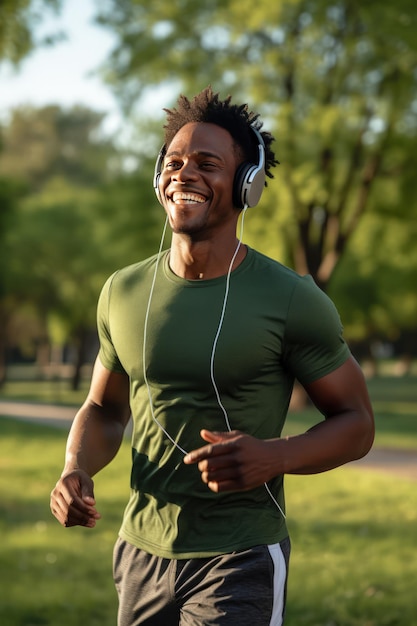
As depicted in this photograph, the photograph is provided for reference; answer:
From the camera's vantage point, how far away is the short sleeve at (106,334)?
3.48m

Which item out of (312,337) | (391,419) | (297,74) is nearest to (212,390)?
(312,337)

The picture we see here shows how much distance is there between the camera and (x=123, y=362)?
3350 millimetres

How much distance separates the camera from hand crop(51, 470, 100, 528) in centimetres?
308

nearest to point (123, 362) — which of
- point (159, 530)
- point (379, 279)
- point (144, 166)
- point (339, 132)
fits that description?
point (159, 530)

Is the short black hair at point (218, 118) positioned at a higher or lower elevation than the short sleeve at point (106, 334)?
higher

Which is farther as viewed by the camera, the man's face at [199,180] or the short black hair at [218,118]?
the short black hair at [218,118]

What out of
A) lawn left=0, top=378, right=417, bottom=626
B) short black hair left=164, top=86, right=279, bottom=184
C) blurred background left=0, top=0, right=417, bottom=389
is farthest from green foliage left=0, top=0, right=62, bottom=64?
short black hair left=164, top=86, right=279, bottom=184

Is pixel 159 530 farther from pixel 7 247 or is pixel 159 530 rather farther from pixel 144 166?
pixel 7 247

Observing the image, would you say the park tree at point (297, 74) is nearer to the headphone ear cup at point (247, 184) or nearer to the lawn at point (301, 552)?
the lawn at point (301, 552)

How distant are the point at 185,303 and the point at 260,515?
0.71m

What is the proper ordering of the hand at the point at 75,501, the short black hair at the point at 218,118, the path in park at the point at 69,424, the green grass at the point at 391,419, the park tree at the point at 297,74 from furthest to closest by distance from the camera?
the park tree at the point at 297,74 → the green grass at the point at 391,419 → the path in park at the point at 69,424 → the short black hair at the point at 218,118 → the hand at the point at 75,501

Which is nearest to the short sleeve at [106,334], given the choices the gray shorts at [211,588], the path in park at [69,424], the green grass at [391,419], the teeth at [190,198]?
the teeth at [190,198]

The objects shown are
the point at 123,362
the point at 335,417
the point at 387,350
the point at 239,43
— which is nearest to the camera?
the point at 335,417

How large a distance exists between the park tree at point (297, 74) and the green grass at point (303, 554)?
37.5 feet
